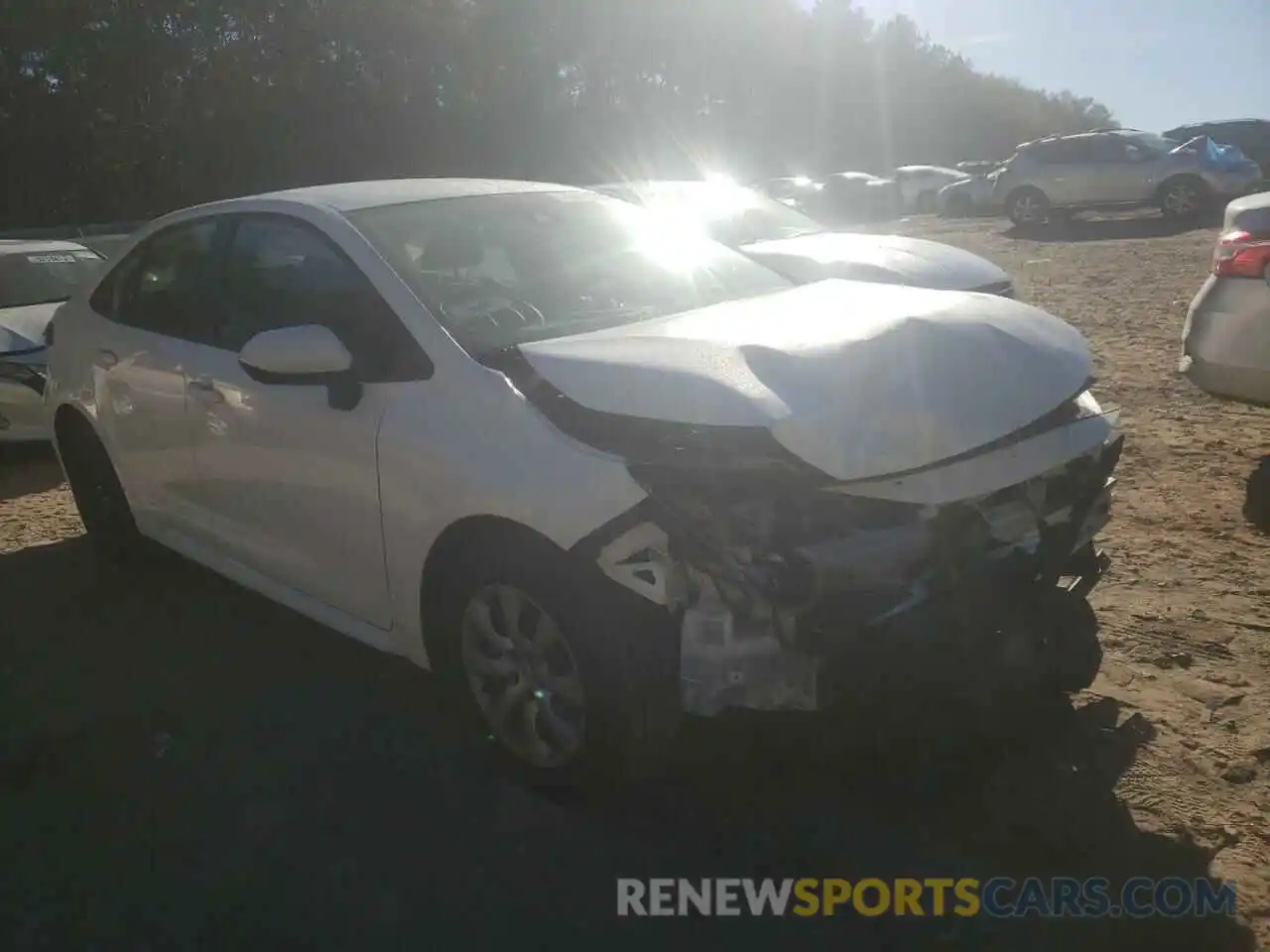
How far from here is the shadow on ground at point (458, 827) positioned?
2.70m

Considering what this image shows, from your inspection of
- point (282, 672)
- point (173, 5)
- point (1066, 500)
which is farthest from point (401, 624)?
point (173, 5)

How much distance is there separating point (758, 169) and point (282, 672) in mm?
48623

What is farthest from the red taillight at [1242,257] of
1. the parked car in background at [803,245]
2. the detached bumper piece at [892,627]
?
the detached bumper piece at [892,627]

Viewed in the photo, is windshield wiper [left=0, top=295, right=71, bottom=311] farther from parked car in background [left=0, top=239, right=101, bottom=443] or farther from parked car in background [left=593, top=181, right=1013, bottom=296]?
parked car in background [left=593, top=181, right=1013, bottom=296]

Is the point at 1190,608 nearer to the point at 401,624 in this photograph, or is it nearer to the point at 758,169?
the point at 401,624

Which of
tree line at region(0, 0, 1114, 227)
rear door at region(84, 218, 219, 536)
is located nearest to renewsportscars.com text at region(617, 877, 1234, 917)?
rear door at region(84, 218, 219, 536)

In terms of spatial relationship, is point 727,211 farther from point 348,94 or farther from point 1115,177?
point 348,94

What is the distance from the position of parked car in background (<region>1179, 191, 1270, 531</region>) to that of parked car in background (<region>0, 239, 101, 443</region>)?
5.59m

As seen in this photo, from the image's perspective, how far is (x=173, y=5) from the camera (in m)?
27.5

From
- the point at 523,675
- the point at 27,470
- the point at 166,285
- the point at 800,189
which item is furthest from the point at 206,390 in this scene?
the point at 800,189

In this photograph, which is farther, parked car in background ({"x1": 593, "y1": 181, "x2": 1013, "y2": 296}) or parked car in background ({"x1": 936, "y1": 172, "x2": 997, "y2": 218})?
parked car in background ({"x1": 936, "y1": 172, "x2": 997, "y2": 218})

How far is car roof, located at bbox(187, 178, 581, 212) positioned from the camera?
153 inches

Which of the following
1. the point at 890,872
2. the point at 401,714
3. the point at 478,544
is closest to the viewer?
the point at 890,872

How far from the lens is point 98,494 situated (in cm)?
510
